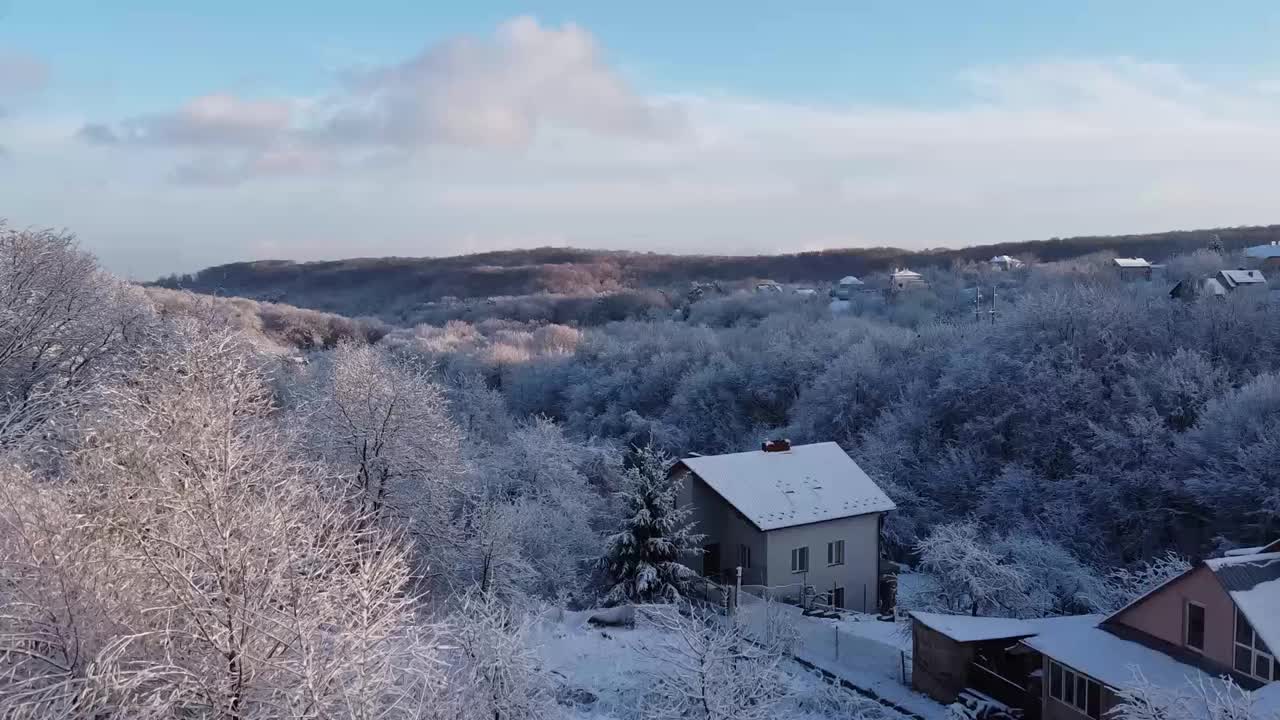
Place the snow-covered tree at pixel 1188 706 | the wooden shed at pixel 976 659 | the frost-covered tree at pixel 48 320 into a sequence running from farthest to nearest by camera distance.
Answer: the frost-covered tree at pixel 48 320 → the wooden shed at pixel 976 659 → the snow-covered tree at pixel 1188 706

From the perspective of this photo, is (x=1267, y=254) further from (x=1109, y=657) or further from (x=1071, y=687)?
(x=1109, y=657)

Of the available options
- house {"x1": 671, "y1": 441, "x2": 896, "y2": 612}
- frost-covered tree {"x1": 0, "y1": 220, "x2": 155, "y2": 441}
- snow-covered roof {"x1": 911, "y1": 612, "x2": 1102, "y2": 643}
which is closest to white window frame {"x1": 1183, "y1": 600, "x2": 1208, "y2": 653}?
snow-covered roof {"x1": 911, "y1": 612, "x2": 1102, "y2": 643}

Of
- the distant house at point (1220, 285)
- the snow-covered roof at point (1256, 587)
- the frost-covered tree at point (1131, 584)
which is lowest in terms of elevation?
the frost-covered tree at point (1131, 584)

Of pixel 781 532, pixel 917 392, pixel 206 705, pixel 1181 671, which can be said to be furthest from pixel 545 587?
pixel 917 392

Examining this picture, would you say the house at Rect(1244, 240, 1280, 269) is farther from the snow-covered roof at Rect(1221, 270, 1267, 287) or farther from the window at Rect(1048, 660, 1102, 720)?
the window at Rect(1048, 660, 1102, 720)

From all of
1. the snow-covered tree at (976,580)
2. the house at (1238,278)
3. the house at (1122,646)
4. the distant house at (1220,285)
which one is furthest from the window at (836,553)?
the house at (1238,278)

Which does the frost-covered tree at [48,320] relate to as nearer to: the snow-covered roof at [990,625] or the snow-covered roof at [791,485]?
the snow-covered roof at [791,485]

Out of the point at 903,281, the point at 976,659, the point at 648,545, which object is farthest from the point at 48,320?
the point at 903,281
